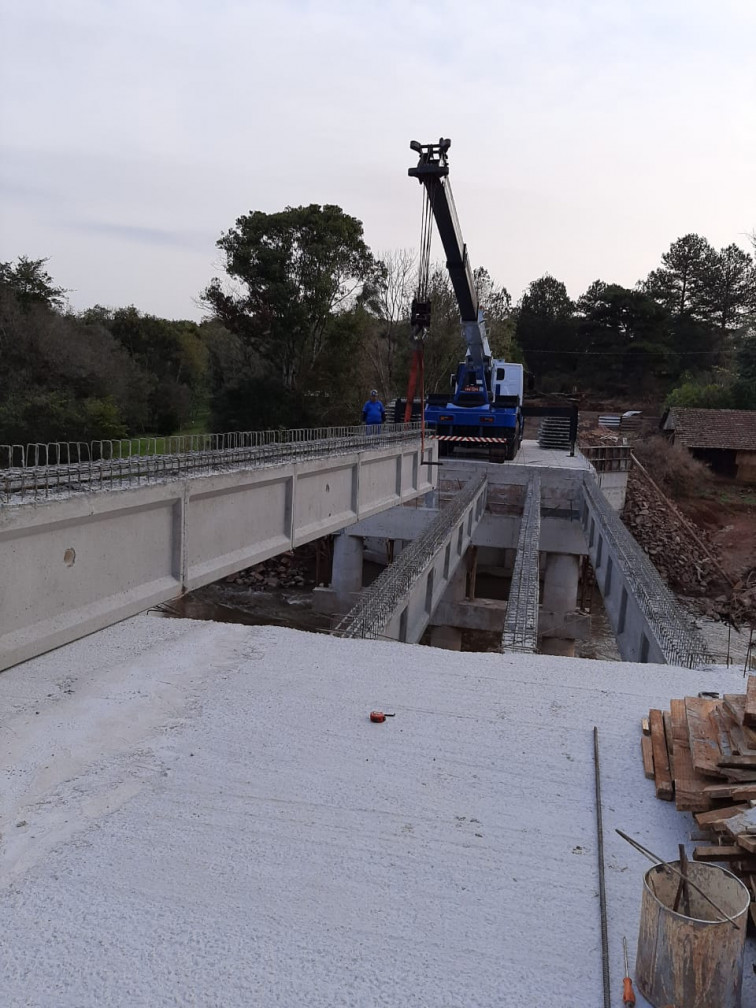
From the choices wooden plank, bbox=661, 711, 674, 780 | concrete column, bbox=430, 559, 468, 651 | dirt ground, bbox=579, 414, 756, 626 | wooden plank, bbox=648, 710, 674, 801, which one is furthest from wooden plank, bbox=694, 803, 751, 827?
dirt ground, bbox=579, 414, 756, 626

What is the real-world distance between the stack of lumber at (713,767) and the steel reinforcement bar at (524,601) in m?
2.15

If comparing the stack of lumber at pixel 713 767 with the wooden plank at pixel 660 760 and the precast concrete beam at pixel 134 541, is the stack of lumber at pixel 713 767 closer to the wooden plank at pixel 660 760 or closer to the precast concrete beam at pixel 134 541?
the wooden plank at pixel 660 760

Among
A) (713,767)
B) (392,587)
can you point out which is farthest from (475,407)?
(713,767)

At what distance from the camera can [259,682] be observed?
630 centimetres

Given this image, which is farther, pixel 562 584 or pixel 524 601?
pixel 562 584

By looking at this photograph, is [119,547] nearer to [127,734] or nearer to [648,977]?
[127,734]

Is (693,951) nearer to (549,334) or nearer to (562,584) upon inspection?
(562,584)

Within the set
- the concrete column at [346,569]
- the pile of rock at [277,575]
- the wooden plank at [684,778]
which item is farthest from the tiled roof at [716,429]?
the wooden plank at [684,778]

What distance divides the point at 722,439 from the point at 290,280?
81.4ft

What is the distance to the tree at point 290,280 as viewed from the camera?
29422mm

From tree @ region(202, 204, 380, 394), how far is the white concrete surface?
25.3 meters

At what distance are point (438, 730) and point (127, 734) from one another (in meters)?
2.31

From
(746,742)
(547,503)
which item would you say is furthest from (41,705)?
(547,503)

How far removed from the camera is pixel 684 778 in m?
4.31
